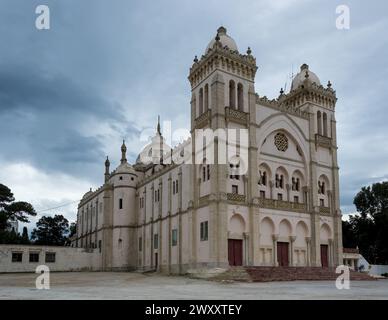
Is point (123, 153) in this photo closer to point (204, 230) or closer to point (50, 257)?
point (50, 257)

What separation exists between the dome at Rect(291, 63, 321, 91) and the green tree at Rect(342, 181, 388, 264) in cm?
2376

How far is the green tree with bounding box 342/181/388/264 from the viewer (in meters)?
63.2

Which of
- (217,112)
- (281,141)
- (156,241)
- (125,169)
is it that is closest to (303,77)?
(281,141)

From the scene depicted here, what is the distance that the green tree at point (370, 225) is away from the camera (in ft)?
207

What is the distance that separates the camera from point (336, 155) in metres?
48.9

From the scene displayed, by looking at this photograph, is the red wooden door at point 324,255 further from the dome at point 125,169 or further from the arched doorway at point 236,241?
the dome at point 125,169

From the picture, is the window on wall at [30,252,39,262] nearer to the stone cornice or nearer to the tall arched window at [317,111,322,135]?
the stone cornice

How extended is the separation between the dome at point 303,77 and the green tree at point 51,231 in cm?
5769

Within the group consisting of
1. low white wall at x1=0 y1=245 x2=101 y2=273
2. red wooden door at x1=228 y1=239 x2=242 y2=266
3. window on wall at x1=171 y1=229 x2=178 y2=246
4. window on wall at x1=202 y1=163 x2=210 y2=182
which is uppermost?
window on wall at x1=202 y1=163 x2=210 y2=182

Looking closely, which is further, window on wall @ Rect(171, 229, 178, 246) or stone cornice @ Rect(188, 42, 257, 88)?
window on wall @ Rect(171, 229, 178, 246)

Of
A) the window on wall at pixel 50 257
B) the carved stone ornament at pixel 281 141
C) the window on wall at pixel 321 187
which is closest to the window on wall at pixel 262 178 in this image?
the carved stone ornament at pixel 281 141

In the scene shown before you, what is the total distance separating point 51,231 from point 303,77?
59.8m

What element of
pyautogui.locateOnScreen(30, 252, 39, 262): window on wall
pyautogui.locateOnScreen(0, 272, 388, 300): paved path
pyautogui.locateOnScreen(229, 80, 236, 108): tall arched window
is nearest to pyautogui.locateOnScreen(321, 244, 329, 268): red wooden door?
pyautogui.locateOnScreen(0, 272, 388, 300): paved path
